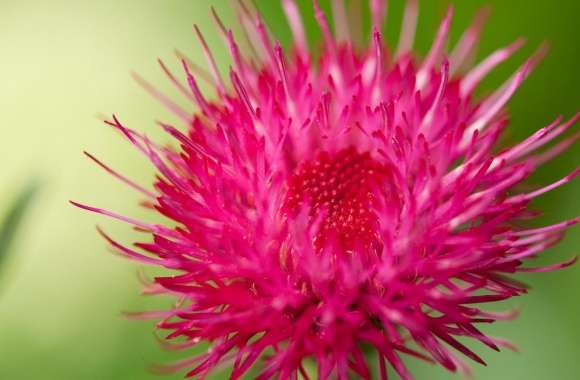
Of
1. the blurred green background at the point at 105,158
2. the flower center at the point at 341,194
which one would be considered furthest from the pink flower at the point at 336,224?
the blurred green background at the point at 105,158

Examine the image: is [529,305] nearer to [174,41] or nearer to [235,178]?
[235,178]

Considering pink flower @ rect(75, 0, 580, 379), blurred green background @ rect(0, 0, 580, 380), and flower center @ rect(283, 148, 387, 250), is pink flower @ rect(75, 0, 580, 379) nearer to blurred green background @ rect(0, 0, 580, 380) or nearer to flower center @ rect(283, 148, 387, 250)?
flower center @ rect(283, 148, 387, 250)

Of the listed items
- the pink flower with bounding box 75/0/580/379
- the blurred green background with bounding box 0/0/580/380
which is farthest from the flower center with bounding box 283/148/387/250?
the blurred green background with bounding box 0/0/580/380

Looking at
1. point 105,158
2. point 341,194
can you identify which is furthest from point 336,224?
point 105,158

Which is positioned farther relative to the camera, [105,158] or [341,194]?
[105,158]

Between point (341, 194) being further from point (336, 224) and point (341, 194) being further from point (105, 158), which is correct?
point (105, 158)

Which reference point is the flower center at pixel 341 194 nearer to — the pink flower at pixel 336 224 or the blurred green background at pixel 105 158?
the pink flower at pixel 336 224

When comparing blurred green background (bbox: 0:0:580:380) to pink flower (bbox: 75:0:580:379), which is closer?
pink flower (bbox: 75:0:580:379)
